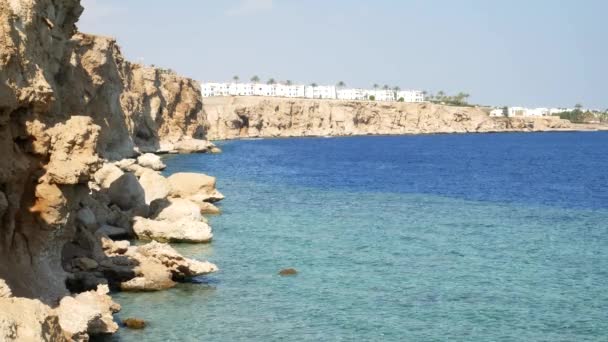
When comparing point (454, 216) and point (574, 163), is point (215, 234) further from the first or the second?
point (574, 163)

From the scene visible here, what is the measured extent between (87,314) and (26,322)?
5.73 metres

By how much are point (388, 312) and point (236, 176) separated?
53.6m

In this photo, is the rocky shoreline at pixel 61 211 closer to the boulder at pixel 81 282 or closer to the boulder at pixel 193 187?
the boulder at pixel 81 282

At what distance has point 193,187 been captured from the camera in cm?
4869

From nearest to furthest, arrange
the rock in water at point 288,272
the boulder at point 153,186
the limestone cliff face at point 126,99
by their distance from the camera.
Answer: the rock in water at point 288,272
the boulder at point 153,186
the limestone cliff face at point 126,99

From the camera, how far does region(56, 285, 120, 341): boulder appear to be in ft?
58.0

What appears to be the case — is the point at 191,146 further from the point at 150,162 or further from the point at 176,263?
the point at 176,263

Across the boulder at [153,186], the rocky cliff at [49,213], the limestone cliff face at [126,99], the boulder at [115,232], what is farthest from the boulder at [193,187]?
the rocky cliff at [49,213]

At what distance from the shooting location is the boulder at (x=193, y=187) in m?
47.2

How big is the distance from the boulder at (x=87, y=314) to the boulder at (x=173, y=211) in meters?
16.2

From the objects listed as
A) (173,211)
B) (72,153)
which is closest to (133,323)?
(72,153)

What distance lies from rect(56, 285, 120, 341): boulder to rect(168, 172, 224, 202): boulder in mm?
25524

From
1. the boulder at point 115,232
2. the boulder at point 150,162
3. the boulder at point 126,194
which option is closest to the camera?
the boulder at point 115,232

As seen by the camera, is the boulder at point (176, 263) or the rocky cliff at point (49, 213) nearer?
the rocky cliff at point (49, 213)
